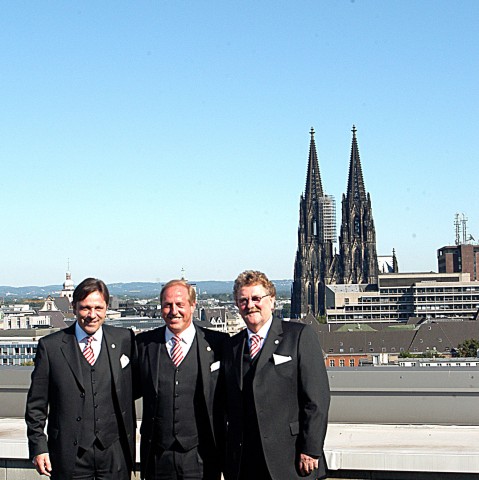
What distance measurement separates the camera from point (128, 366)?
3850mm

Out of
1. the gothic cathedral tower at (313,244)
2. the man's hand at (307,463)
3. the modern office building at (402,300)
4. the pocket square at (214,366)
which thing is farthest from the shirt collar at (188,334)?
the gothic cathedral tower at (313,244)

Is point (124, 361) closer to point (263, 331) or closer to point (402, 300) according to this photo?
point (263, 331)

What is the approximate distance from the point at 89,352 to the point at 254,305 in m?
0.72

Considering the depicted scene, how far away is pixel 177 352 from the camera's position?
3.78 meters

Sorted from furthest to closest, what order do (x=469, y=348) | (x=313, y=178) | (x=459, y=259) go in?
(x=459, y=259) < (x=313, y=178) < (x=469, y=348)

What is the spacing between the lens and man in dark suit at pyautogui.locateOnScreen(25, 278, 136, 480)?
373cm

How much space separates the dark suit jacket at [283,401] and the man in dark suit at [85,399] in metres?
0.44

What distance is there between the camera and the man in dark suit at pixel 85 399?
3727 mm

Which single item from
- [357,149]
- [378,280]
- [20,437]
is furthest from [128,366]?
[357,149]

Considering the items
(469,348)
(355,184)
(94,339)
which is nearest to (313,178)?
(355,184)

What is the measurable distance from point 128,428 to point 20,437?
105 centimetres

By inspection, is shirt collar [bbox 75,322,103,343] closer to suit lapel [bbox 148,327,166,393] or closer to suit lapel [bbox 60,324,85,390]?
suit lapel [bbox 60,324,85,390]

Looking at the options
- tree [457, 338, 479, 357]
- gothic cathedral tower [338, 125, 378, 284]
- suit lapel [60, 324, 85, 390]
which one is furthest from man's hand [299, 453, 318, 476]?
gothic cathedral tower [338, 125, 378, 284]

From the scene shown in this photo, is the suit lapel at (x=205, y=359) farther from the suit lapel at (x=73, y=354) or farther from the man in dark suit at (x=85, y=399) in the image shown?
the suit lapel at (x=73, y=354)
